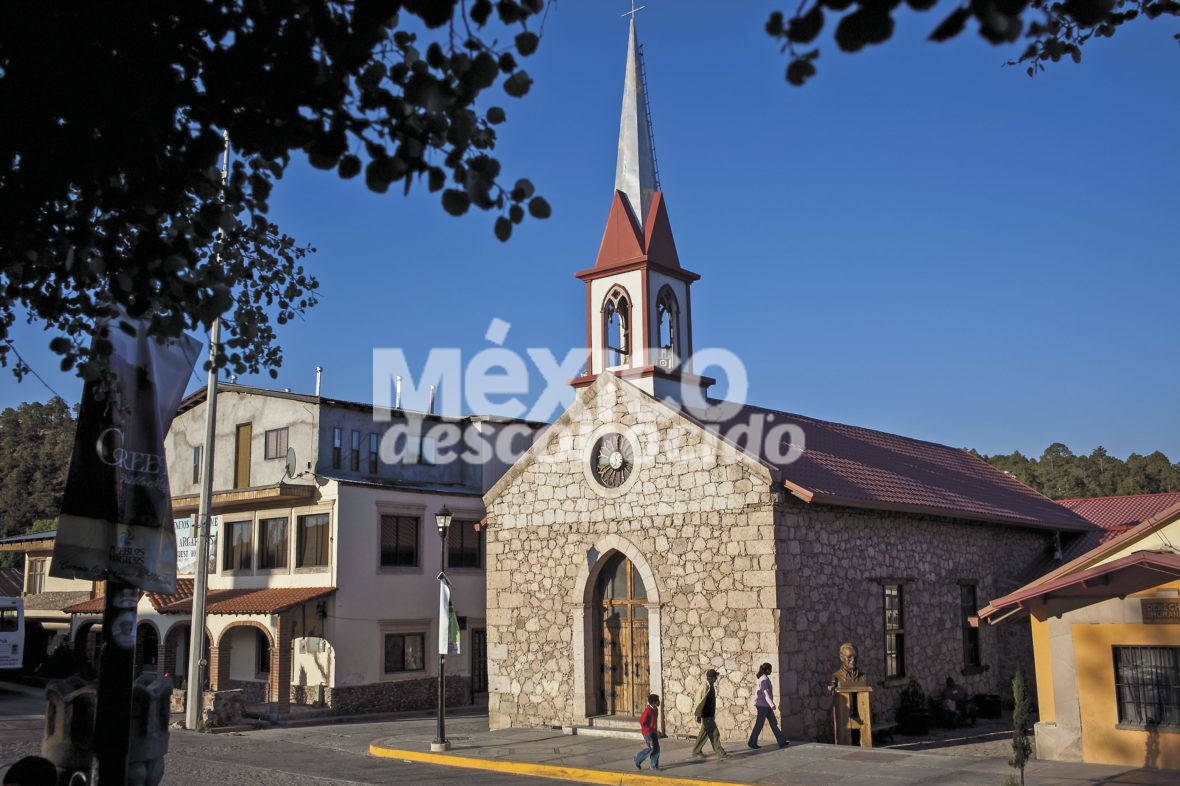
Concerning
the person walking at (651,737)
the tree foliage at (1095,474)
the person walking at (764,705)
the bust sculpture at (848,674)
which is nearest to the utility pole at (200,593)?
the person walking at (651,737)

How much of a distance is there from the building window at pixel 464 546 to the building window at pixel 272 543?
436 centimetres

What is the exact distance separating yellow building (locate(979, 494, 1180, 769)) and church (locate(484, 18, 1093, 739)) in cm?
343

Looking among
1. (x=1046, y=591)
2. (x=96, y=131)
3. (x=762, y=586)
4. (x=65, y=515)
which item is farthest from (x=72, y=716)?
(x=1046, y=591)

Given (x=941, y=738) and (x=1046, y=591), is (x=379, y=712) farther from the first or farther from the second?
(x=1046, y=591)

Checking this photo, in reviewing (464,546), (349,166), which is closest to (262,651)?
(464,546)

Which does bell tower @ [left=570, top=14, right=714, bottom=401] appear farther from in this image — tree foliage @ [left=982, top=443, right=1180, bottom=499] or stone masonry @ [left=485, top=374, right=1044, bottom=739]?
tree foliage @ [left=982, top=443, right=1180, bottom=499]

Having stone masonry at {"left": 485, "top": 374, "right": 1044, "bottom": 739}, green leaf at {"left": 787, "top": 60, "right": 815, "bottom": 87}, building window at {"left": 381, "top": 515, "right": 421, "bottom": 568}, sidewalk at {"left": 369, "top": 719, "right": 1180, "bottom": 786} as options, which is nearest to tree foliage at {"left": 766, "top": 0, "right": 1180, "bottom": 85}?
green leaf at {"left": 787, "top": 60, "right": 815, "bottom": 87}

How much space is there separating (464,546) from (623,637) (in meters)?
10.3

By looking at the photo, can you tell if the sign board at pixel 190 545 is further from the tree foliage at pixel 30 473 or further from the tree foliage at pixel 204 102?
the tree foliage at pixel 30 473

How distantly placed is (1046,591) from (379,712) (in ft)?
54.6

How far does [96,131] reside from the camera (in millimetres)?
5703

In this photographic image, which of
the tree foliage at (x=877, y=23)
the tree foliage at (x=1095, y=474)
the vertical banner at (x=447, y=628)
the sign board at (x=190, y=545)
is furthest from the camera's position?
the tree foliage at (x=1095, y=474)

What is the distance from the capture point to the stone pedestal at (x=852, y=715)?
16.8 metres

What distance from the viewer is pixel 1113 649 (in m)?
14.9
